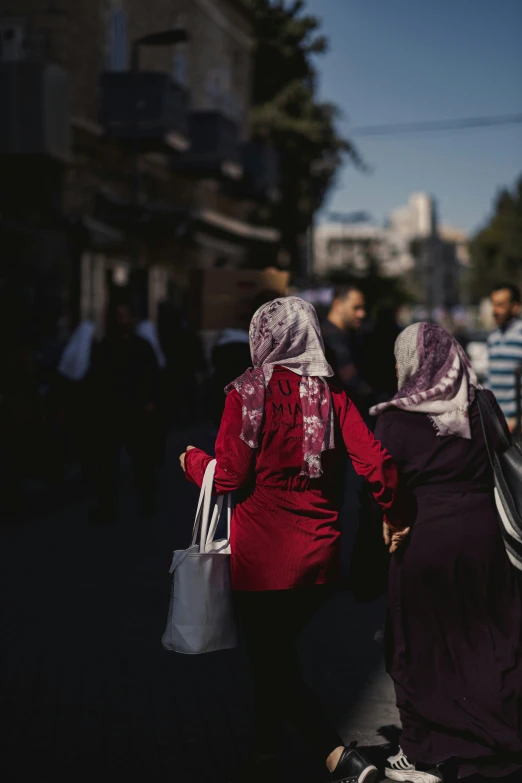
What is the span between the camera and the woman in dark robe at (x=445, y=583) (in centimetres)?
414

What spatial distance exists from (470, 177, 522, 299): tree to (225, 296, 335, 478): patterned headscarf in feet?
343

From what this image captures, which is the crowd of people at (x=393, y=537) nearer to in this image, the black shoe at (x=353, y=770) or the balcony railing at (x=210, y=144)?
the black shoe at (x=353, y=770)

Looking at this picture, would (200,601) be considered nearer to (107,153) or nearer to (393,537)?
(393,537)

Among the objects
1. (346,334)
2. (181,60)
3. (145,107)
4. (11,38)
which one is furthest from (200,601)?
(181,60)

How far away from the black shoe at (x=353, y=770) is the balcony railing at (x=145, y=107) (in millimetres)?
21052

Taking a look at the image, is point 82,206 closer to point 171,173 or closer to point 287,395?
point 171,173

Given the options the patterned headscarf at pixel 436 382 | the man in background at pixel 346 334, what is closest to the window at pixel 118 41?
the man in background at pixel 346 334

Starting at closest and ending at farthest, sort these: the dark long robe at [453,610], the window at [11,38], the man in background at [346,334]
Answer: the dark long robe at [453,610] < the man in background at [346,334] < the window at [11,38]

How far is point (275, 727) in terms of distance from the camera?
160 inches

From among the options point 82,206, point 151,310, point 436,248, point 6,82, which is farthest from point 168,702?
point 436,248

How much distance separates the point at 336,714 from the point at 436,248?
17242 centimetres

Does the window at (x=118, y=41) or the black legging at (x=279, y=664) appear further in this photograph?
the window at (x=118, y=41)

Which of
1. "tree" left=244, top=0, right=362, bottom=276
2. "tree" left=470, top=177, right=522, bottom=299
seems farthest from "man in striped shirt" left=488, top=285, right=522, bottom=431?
"tree" left=470, top=177, right=522, bottom=299

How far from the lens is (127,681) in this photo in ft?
18.0
